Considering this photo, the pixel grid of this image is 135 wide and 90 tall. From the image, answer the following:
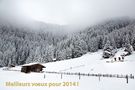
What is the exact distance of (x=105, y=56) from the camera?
8394 centimetres

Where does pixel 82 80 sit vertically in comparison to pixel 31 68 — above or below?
below

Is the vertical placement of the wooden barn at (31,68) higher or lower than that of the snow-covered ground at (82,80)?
higher

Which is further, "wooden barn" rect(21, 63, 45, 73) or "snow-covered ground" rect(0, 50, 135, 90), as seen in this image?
"wooden barn" rect(21, 63, 45, 73)

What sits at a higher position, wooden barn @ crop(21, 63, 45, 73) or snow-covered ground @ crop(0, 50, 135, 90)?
wooden barn @ crop(21, 63, 45, 73)

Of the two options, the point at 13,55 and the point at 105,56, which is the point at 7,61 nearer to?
the point at 13,55

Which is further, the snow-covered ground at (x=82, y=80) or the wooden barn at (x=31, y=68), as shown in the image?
the wooden barn at (x=31, y=68)

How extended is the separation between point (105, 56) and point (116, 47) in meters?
40.6

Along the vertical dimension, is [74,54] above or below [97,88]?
above

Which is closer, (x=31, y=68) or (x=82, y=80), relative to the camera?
(x=82, y=80)

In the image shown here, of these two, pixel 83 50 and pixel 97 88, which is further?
pixel 83 50

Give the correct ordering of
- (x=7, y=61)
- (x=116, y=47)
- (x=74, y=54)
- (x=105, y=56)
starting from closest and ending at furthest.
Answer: (x=105, y=56) → (x=74, y=54) → (x=116, y=47) → (x=7, y=61)

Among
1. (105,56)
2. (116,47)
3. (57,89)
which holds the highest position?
(116,47)

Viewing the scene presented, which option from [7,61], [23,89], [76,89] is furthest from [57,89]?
[7,61]

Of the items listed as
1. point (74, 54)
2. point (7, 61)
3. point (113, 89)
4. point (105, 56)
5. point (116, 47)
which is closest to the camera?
point (113, 89)
